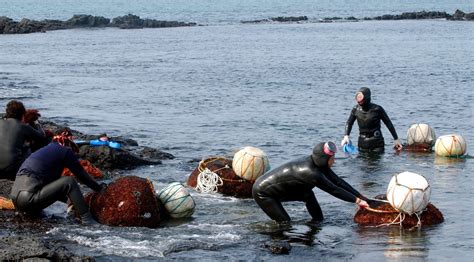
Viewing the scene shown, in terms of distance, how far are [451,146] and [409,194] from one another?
8.17 meters

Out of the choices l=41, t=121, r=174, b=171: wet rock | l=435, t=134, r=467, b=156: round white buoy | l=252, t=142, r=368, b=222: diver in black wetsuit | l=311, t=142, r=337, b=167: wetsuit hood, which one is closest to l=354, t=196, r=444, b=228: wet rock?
l=252, t=142, r=368, b=222: diver in black wetsuit

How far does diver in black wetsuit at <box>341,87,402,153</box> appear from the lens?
21.4m

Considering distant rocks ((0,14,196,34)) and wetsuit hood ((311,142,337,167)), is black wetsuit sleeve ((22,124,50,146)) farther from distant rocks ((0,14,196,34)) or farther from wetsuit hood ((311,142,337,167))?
distant rocks ((0,14,196,34))

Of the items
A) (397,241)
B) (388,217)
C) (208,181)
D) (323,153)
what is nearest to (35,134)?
(208,181)

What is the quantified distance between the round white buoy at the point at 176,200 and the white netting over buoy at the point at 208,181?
2121 mm

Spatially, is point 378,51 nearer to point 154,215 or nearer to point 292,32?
point 292,32

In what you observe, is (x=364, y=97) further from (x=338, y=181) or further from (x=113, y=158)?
(x=338, y=181)

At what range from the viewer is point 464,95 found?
3641 centimetres

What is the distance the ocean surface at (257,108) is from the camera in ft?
44.5

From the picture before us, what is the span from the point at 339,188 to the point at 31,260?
16.9 ft

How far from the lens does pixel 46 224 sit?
14.1 meters

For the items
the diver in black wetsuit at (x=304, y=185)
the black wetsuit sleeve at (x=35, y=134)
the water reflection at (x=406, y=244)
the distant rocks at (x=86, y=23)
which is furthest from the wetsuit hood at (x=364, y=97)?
the distant rocks at (x=86, y=23)

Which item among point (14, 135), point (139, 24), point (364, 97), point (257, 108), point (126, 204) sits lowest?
point (139, 24)

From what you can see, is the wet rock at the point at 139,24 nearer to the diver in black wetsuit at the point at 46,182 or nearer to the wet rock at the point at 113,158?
the wet rock at the point at 113,158
